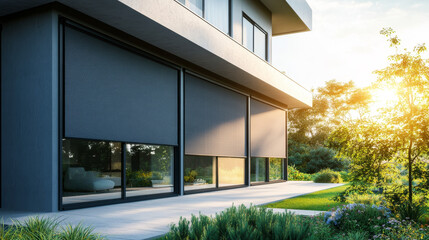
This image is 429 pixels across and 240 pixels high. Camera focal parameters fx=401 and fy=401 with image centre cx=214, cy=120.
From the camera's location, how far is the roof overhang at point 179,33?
24.8ft

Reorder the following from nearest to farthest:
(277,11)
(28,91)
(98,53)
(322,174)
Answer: (28,91), (98,53), (277,11), (322,174)

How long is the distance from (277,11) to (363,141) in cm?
1124

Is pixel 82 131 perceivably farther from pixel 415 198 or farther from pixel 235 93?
pixel 235 93

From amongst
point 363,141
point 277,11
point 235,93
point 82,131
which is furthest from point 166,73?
point 277,11

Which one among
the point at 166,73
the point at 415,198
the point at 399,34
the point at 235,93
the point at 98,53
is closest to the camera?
the point at 415,198

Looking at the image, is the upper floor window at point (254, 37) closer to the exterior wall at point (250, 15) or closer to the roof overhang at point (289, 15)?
the exterior wall at point (250, 15)

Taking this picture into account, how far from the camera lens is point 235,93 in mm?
14758

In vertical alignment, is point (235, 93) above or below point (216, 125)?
above

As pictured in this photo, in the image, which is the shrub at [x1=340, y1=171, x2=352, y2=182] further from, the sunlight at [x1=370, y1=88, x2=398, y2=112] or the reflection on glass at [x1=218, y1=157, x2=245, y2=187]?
the reflection on glass at [x1=218, y1=157, x2=245, y2=187]

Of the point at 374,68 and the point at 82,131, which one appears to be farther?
the point at 82,131

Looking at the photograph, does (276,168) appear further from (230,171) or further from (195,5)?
(195,5)

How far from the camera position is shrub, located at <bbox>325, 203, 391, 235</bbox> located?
17.7ft

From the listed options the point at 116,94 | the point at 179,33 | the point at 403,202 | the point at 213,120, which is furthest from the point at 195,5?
the point at 403,202

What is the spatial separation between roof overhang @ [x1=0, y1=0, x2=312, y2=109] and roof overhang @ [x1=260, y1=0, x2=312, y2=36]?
9.52ft
